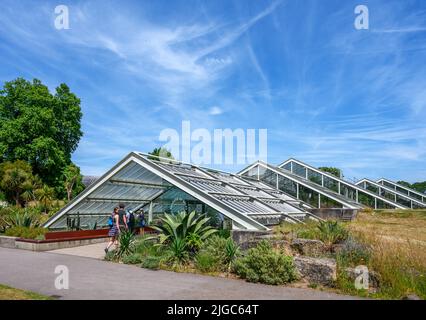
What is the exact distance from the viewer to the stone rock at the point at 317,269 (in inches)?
345

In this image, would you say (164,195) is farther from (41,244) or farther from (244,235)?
(244,235)

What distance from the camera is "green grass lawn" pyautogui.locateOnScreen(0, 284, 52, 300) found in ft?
23.1

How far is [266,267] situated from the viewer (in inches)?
364

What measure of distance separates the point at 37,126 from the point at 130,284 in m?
31.2

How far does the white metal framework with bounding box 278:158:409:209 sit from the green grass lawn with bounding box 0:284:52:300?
27.0 m

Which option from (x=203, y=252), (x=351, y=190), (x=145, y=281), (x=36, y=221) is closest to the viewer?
(x=145, y=281)

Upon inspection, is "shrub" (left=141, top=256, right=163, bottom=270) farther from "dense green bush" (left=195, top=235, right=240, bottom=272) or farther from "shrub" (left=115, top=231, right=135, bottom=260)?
"shrub" (left=115, top=231, right=135, bottom=260)

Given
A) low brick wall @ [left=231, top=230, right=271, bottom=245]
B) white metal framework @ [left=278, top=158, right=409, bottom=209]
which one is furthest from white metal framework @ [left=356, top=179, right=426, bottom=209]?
low brick wall @ [left=231, top=230, right=271, bottom=245]

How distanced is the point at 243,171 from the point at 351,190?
8748mm

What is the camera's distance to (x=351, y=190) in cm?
3097

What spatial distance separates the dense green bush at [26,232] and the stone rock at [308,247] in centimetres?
1052

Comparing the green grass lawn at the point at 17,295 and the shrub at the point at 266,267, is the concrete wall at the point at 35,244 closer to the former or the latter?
the green grass lawn at the point at 17,295
